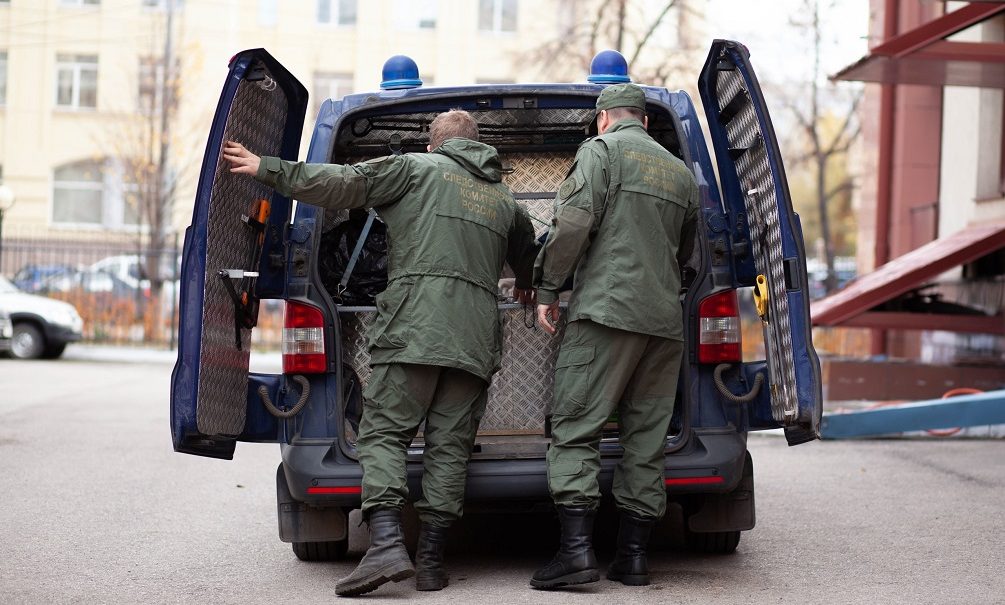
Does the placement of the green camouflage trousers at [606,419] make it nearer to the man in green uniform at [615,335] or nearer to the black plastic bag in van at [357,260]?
the man in green uniform at [615,335]

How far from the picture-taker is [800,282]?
472cm

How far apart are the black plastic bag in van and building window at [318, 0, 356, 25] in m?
31.2

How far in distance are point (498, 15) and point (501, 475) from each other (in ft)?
107

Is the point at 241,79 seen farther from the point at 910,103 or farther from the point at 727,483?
the point at 910,103

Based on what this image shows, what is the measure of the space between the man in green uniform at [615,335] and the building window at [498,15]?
3202cm

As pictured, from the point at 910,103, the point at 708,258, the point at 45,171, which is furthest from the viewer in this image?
the point at 45,171

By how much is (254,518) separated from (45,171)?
101ft

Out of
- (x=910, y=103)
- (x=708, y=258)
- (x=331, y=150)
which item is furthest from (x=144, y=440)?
(x=910, y=103)

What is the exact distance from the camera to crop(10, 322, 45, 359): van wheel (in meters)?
19.1

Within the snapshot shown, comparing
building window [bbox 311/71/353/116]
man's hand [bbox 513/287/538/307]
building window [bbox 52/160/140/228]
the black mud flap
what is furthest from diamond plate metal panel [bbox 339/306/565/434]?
building window [bbox 52/160/140/228]

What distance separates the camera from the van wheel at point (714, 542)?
5.51 metres

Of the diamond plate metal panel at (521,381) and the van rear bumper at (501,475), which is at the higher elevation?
the diamond plate metal panel at (521,381)

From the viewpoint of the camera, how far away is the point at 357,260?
582 cm

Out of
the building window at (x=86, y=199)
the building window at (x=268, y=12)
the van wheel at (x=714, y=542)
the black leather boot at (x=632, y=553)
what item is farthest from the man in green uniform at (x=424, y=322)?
the building window at (x=268, y=12)
